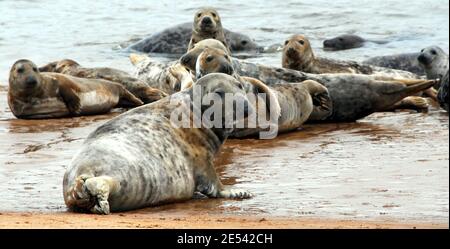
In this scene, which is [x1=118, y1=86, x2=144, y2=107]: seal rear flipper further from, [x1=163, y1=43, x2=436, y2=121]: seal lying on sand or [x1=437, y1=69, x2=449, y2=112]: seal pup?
[x1=437, y1=69, x2=449, y2=112]: seal pup

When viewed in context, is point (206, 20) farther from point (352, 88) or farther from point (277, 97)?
point (277, 97)

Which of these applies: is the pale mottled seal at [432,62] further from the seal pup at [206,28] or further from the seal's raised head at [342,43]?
the seal's raised head at [342,43]

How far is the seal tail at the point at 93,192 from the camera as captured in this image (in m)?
5.63

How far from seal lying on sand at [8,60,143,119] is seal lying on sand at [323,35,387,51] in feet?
22.1

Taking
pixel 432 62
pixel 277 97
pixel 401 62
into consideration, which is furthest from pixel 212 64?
pixel 401 62

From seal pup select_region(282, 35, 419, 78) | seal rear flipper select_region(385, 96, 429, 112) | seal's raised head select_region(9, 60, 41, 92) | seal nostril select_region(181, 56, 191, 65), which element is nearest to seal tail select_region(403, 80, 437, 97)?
seal rear flipper select_region(385, 96, 429, 112)

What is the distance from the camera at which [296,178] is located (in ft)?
23.4

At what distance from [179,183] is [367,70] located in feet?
19.4

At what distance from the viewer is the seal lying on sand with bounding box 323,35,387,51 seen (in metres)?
16.8

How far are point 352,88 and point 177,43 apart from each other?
23.4ft

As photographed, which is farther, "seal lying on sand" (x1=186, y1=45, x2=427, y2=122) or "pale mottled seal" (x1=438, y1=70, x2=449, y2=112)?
"seal lying on sand" (x1=186, y1=45, x2=427, y2=122)
